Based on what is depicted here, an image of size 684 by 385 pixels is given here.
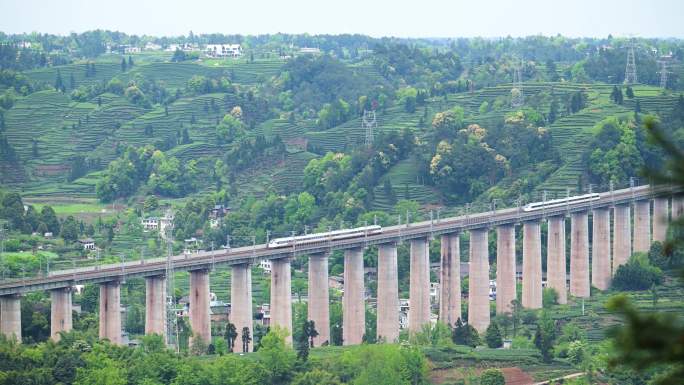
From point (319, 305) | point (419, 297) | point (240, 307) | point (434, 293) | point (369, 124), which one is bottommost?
point (434, 293)

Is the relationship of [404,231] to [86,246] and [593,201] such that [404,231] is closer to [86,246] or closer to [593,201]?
[593,201]

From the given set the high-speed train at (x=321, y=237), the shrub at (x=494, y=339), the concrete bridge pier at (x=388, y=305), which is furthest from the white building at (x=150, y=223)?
the shrub at (x=494, y=339)

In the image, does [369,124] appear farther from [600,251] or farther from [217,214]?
[600,251]

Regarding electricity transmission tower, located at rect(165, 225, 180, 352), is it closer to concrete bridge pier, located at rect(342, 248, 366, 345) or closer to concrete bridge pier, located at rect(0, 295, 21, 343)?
concrete bridge pier, located at rect(0, 295, 21, 343)

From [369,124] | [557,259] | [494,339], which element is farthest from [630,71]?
[494,339]

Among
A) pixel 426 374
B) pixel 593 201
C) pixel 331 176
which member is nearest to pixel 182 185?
pixel 331 176

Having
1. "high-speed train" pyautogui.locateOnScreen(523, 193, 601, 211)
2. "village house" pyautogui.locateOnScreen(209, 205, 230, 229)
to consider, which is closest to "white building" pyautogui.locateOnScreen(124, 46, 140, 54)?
"village house" pyautogui.locateOnScreen(209, 205, 230, 229)

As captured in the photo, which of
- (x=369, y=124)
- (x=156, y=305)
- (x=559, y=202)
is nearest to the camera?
(x=156, y=305)
